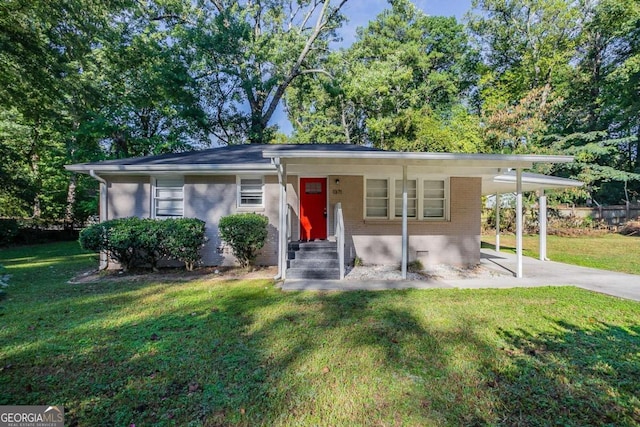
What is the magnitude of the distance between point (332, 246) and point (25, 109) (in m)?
13.0

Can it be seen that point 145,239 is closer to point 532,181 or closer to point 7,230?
point 532,181

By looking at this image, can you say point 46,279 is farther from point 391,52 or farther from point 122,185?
point 391,52

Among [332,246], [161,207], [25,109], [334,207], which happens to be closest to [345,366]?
[332,246]

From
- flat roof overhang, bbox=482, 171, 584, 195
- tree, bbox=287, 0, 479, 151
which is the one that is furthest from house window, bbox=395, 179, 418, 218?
tree, bbox=287, 0, 479, 151

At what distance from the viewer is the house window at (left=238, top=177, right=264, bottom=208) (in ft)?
26.9

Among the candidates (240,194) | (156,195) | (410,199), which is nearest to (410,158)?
(410,199)

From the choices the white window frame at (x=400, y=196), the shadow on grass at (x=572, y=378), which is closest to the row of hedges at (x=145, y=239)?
the white window frame at (x=400, y=196)

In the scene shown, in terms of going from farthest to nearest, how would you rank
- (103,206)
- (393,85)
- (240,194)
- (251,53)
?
1. (393,85)
2. (251,53)
3. (240,194)
4. (103,206)

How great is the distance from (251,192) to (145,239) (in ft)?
9.67

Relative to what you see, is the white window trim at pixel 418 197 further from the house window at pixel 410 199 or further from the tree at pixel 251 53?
the tree at pixel 251 53

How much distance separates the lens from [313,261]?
703 cm

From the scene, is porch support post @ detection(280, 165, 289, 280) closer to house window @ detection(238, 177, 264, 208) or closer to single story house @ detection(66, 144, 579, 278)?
single story house @ detection(66, 144, 579, 278)

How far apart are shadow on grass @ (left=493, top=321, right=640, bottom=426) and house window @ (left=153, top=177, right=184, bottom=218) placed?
325 inches

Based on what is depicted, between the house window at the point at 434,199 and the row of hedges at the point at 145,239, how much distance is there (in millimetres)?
6460
